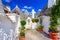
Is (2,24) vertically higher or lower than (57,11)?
lower

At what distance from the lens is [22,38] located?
411 cm

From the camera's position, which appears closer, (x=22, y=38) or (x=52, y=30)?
(x=22, y=38)

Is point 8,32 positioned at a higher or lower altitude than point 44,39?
higher

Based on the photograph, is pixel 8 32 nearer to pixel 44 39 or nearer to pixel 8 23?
pixel 8 23

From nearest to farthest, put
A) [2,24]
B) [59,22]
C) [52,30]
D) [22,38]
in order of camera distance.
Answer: [2,24], [22,38], [52,30], [59,22]

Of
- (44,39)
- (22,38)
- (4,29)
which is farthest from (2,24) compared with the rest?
(44,39)

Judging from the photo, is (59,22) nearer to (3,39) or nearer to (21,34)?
(21,34)

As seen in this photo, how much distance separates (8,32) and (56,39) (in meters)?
3.83

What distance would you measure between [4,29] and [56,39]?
12.7ft

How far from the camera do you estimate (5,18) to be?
0.60 m

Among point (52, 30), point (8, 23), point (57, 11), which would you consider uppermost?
point (57, 11)

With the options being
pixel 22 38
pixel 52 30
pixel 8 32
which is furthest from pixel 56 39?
pixel 8 32

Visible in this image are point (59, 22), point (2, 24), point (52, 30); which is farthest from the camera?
point (59, 22)

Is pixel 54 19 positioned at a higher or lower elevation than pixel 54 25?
higher
